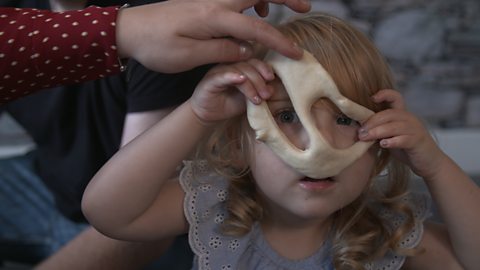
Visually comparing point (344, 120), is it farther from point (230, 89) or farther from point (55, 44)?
point (55, 44)

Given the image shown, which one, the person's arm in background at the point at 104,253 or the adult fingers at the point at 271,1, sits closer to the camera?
the adult fingers at the point at 271,1

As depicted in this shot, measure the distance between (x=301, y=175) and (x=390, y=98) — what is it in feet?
0.47

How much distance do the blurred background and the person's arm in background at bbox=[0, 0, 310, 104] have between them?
1.12 m

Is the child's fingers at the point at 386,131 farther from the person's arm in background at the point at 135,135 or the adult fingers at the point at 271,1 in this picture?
the person's arm in background at the point at 135,135

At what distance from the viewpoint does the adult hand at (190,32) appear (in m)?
0.66

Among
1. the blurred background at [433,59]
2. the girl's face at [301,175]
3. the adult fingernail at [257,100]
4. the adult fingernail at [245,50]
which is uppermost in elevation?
the adult fingernail at [245,50]

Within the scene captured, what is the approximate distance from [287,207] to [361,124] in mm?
135

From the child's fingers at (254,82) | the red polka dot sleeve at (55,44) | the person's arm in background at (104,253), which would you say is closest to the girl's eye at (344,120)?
the child's fingers at (254,82)

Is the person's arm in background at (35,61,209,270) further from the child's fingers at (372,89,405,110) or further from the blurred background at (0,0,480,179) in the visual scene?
the blurred background at (0,0,480,179)

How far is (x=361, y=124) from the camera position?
0.77m

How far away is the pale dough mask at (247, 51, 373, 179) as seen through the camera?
72 centimetres

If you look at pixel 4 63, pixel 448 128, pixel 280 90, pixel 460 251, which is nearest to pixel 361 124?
pixel 280 90

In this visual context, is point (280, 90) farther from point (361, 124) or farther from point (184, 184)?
point (184, 184)

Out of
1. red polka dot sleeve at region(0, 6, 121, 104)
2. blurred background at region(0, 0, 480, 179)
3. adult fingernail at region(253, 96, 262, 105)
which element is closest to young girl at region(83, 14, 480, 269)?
adult fingernail at region(253, 96, 262, 105)
